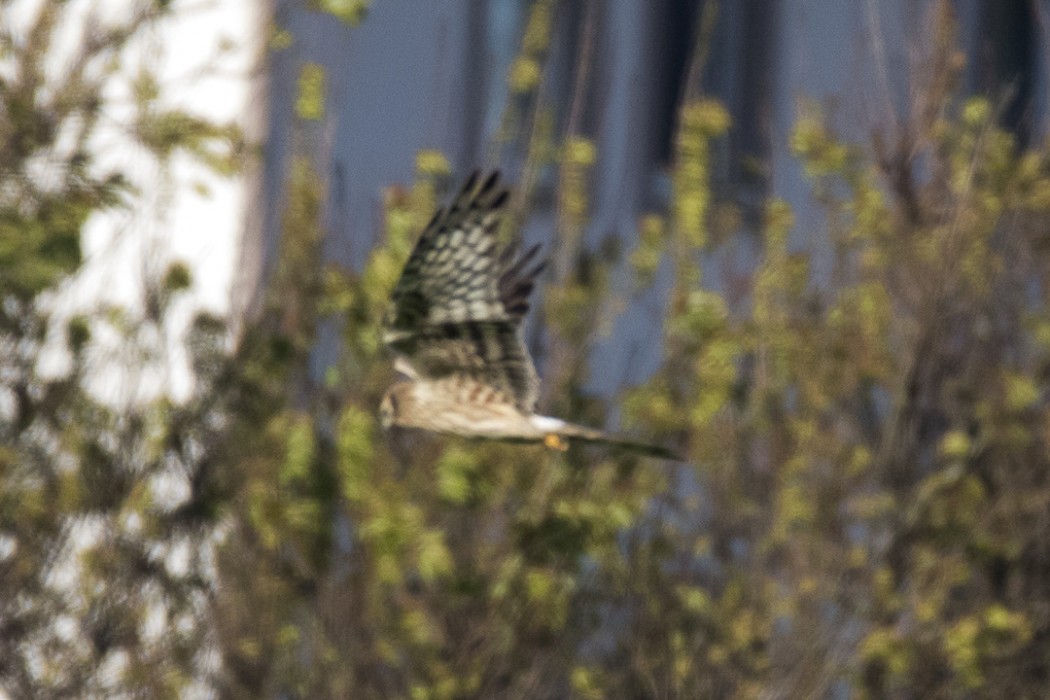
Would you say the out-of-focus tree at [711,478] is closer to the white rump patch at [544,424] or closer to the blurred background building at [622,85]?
the white rump patch at [544,424]

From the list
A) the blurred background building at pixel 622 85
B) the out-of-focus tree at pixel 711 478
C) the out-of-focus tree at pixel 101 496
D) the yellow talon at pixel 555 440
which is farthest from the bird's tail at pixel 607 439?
the blurred background building at pixel 622 85

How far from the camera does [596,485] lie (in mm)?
6629

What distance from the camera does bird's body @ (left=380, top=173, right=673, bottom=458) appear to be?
17.7ft

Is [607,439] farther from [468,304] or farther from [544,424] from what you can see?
[468,304]

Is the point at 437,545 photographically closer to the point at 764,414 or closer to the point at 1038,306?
the point at 764,414

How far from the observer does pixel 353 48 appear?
10.3 meters

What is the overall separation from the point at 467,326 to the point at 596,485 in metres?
1.35

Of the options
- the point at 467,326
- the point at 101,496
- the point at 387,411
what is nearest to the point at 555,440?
the point at 467,326

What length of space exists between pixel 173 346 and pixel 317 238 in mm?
779

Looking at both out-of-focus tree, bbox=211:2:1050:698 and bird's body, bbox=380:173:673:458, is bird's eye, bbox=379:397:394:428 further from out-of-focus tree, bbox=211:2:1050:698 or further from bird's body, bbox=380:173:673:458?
out-of-focus tree, bbox=211:2:1050:698

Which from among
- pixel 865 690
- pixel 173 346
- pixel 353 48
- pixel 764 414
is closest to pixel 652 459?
pixel 764 414

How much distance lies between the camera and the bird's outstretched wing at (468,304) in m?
5.41

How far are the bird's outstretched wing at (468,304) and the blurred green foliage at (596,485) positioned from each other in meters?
0.87

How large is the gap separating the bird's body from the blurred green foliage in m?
0.81
